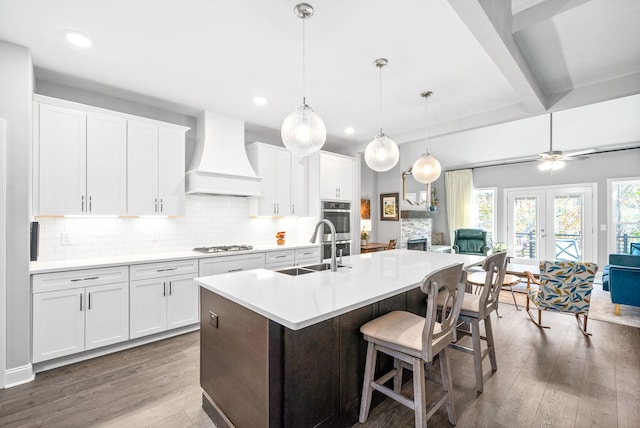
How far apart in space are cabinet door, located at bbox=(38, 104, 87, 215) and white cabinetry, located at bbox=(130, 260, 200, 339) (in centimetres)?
87

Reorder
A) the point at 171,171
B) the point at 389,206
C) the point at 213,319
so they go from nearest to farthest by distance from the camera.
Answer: the point at 213,319 < the point at 171,171 < the point at 389,206

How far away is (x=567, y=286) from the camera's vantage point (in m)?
3.33

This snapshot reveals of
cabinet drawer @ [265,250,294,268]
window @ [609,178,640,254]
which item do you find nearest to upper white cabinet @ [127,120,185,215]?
cabinet drawer @ [265,250,294,268]

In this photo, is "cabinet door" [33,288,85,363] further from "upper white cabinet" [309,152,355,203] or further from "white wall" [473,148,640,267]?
"white wall" [473,148,640,267]

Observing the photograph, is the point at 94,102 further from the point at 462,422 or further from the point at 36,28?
the point at 462,422

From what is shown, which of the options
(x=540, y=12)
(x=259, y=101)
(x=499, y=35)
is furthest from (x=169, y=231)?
(x=540, y=12)

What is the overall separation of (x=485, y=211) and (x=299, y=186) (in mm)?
5188

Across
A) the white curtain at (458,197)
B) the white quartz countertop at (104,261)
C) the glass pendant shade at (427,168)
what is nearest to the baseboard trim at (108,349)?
the white quartz countertop at (104,261)

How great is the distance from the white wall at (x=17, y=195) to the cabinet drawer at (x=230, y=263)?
1.48 meters

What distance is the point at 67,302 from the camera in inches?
105

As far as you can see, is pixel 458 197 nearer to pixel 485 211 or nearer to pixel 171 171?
pixel 485 211

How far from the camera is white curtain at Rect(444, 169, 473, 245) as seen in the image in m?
7.45

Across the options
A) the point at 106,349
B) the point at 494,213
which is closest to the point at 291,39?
the point at 106,349

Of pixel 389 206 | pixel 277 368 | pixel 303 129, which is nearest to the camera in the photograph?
pixel 277 368
